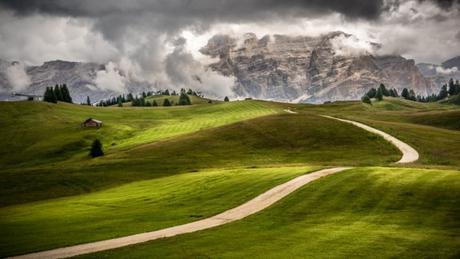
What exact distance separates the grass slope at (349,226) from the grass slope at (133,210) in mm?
5158

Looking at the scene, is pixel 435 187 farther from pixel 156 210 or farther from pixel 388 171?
pixel 156 210

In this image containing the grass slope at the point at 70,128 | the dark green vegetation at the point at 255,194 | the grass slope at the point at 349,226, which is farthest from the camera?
the grass slope at the point at 70,128

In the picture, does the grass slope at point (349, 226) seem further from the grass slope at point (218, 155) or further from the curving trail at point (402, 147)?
the grass slope at point (218, 155)

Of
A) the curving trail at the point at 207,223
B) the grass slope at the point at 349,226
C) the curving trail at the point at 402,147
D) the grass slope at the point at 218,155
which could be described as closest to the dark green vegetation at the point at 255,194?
the grass slope at the point at 349,226

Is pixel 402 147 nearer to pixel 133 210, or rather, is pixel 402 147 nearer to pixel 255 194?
pixel 255 194

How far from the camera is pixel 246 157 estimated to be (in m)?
82.4

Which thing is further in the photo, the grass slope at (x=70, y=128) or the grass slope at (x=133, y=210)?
the grass slope at (x=70, y=128)

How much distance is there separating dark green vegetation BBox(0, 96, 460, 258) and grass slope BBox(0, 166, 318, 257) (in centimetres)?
14

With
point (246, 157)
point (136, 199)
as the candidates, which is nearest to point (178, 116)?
point (246, 157)

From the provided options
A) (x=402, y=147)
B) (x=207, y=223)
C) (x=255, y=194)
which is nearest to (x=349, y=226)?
(x=207, y=223)

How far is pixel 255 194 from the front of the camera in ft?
142

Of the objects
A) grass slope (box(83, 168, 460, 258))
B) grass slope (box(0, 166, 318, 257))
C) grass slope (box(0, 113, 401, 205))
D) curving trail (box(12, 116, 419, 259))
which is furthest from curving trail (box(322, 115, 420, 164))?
grass slope (box(83, 168, 460, 258))

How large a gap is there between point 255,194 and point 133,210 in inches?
454

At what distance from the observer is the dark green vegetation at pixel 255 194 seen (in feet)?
91.5
